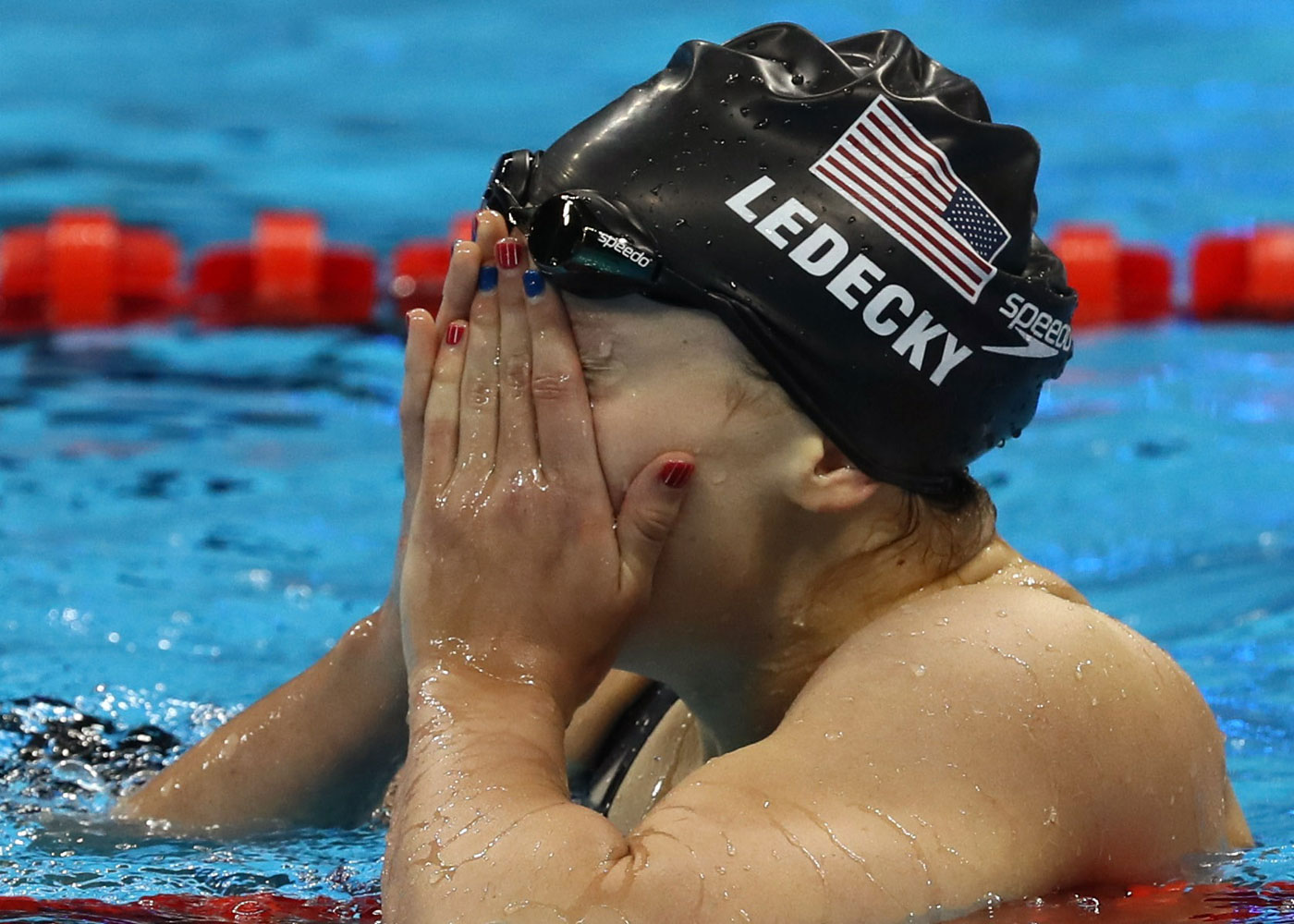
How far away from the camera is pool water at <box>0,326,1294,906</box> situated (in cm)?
295

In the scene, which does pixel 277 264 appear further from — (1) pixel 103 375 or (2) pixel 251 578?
(2) pixel 251 578

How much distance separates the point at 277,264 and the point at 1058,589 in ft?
20.8

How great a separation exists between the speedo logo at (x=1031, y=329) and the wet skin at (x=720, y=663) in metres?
0.27

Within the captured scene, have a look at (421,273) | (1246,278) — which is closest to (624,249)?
(421,273)

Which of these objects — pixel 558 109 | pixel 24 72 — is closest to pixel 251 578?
pixel 558 109

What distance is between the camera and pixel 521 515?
2.11 meters

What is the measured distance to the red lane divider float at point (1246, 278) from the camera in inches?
327

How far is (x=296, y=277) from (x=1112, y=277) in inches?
155

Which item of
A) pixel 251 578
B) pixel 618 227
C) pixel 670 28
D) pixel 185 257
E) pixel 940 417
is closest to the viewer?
pixel 618 227

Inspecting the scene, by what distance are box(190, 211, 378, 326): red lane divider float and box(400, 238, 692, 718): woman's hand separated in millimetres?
6021

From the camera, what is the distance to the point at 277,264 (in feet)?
27.0

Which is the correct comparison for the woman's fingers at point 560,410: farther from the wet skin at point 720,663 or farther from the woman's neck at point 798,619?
the woman's neck at point 798,619

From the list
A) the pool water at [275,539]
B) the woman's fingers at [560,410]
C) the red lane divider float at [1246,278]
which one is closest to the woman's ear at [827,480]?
the woman's fingers at [560,410]

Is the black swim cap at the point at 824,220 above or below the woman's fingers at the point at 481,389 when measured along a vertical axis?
above
